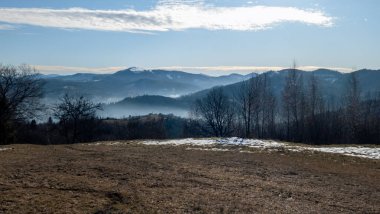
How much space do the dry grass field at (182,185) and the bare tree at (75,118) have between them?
113ft

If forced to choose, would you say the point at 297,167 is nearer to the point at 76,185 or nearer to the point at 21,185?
the point at 76,185

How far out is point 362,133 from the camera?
65000mm

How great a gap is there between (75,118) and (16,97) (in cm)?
863

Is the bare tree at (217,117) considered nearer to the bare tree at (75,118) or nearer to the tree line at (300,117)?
the tree line at (300,117)

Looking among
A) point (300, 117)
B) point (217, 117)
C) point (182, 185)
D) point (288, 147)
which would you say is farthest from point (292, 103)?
point (182, 185)

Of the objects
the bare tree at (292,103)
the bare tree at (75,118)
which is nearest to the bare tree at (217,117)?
the bare tree at (292,103)

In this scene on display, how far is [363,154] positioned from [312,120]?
161 ft

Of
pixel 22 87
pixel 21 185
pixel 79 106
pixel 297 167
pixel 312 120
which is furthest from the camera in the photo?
pixel 312 120

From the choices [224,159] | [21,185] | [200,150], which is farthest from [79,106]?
[21,185]

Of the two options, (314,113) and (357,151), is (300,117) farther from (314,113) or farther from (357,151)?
(357,151)

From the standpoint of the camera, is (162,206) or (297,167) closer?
(162,206)

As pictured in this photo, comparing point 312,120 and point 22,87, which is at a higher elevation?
point 22,87

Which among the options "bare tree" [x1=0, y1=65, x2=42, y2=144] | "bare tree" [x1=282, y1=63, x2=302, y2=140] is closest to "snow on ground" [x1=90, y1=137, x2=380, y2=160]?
"bare tree" [x1=0, y1=65, x2=42, y2=144]

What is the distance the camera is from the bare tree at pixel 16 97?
148 ft
